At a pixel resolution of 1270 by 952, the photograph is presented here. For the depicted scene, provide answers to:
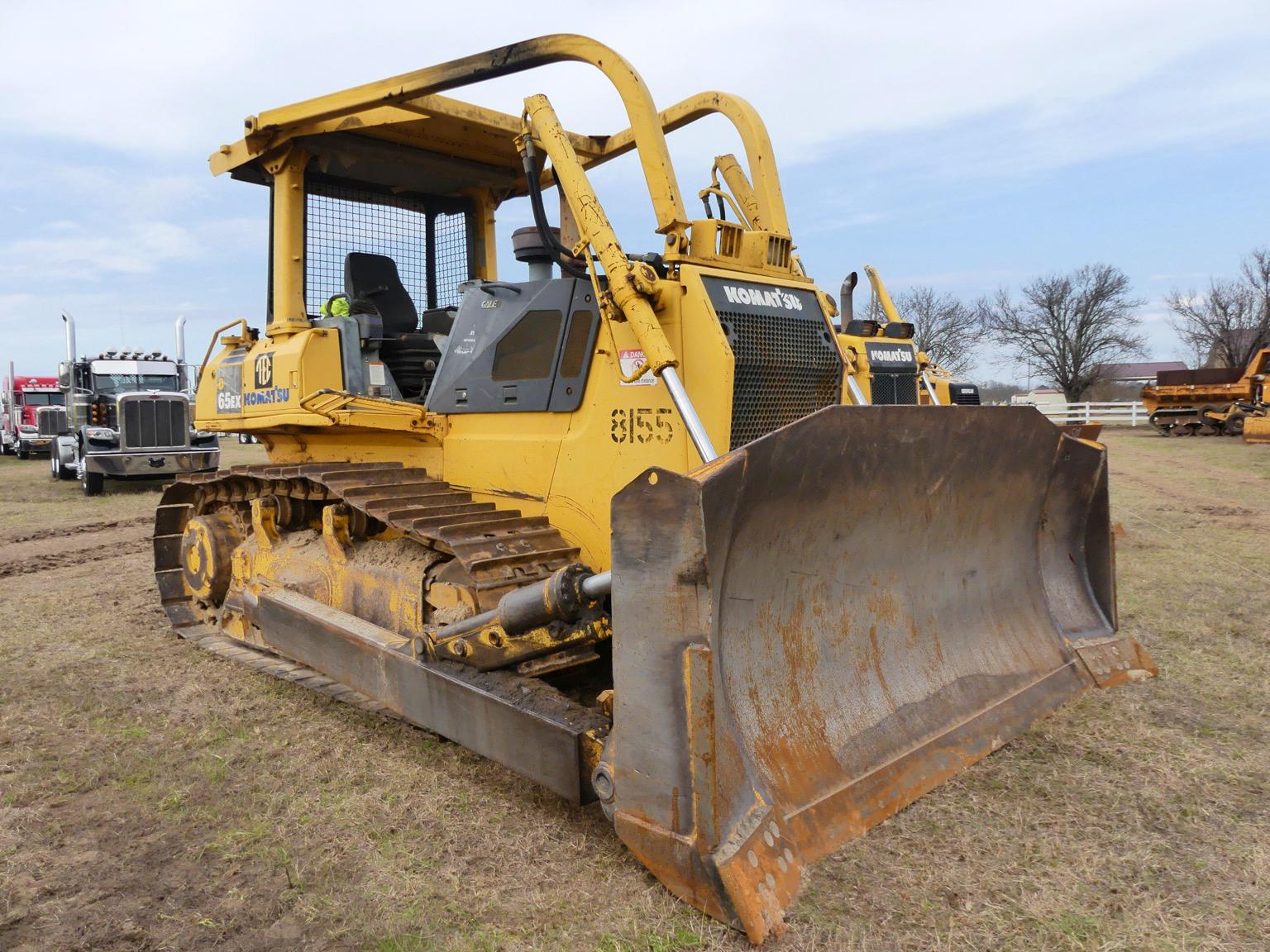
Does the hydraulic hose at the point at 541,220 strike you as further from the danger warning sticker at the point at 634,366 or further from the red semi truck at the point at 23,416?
the red semi truck at the point at 23,416

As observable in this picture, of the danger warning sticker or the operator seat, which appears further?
the operator seat

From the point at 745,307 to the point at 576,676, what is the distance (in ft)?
5.83

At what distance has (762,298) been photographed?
162 inches

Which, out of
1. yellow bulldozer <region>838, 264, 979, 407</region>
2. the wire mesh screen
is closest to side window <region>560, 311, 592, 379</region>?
the wire mesh screen

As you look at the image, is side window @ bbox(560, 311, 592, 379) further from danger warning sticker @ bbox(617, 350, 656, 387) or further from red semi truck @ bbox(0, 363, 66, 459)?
red semi truck @ bbox(0, 363, 66, 459)

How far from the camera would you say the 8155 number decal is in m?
3.81

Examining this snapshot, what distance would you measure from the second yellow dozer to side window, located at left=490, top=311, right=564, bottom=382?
0.02 metres

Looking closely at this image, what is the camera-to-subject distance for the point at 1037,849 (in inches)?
117

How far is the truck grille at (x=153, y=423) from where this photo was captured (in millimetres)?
15945

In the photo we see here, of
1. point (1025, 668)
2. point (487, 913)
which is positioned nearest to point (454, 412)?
point (487, 913)

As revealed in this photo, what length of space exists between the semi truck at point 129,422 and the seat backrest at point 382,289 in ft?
34.4

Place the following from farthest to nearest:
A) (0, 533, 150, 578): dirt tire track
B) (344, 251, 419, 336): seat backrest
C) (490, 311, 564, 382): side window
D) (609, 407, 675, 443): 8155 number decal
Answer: (0, 533, 150, 578): dirt tire track, (344, 251, 419, 336): seat backrest, (490, 311, 564, 382): side window, (609, 407, 675, 443): 8155 number decal

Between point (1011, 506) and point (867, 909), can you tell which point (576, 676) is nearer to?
point (867, 909)

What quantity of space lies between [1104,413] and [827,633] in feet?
120
